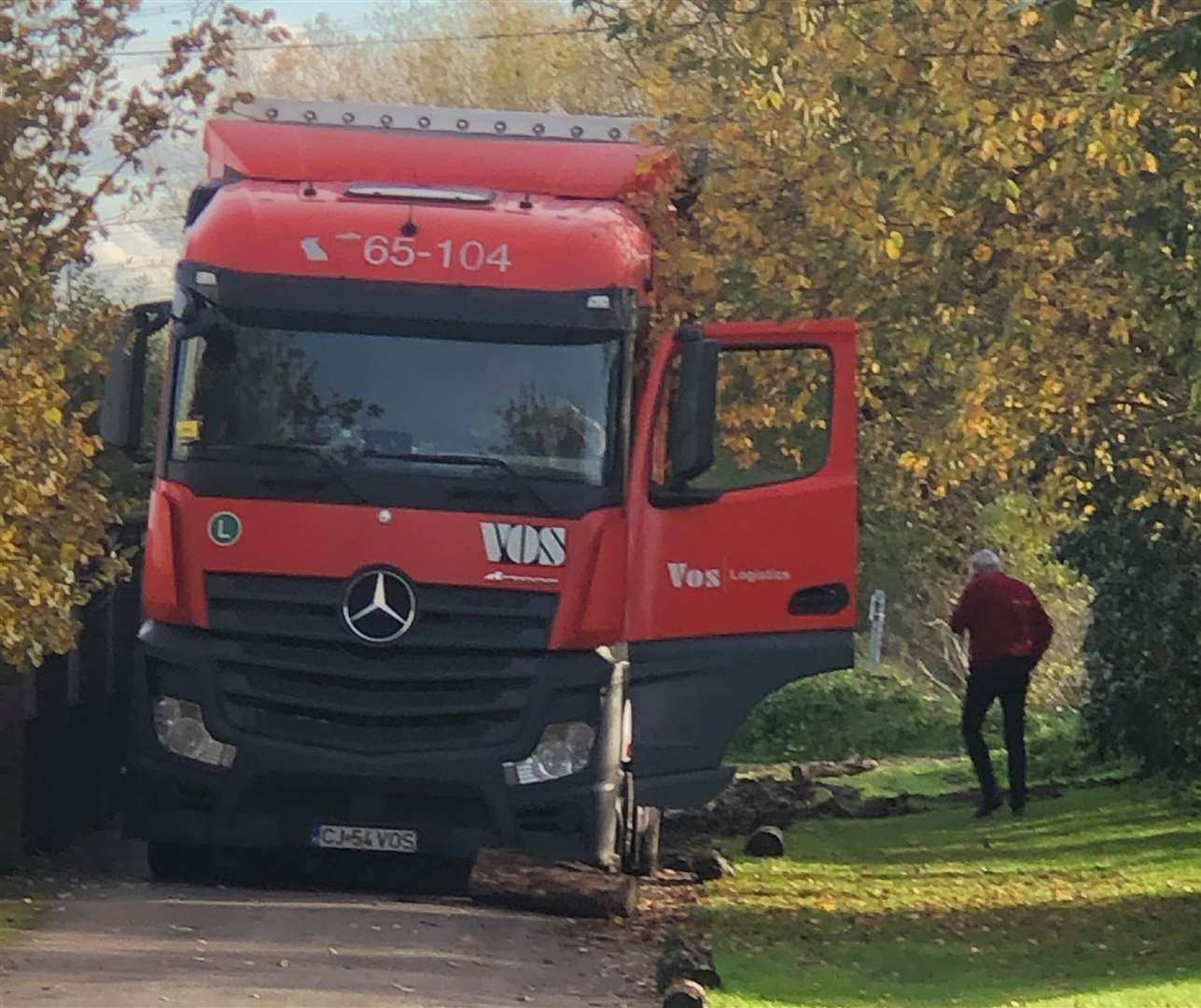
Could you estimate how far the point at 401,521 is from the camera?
12.5 m

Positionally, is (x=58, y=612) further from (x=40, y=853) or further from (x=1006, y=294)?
(x=1006, y=294)

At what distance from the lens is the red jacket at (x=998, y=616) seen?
19516mm

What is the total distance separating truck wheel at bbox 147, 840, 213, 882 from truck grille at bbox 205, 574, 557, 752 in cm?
139

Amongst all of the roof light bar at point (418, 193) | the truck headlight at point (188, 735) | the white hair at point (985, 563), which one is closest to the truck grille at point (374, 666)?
the truck headlight at point (188, 735)

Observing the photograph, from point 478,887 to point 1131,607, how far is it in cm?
1128

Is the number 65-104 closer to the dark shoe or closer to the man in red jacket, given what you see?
the man in red jacket

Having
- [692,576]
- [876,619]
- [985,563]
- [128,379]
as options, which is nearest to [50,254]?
[128,379]

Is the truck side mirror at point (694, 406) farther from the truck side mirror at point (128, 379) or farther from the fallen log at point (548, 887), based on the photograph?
the truck side mirror at point (128, 379)

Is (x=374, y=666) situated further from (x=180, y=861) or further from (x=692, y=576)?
(x=180, y=861)

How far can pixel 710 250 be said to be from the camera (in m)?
14.2

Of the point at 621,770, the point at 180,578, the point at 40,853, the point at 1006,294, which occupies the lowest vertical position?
the point at 40,853

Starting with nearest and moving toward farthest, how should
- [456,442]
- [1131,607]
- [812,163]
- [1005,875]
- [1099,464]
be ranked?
1. [456,442]
2. [812,163]
3. [1005,875]
4. [1099,464]
5. [1131,607]

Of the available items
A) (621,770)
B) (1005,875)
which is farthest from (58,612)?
(1005,875)

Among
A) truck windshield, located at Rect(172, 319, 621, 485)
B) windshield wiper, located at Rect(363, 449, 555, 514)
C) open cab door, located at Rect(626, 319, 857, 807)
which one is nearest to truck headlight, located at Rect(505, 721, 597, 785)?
open cab door, located at Rect(626, 319, 857, 807)
